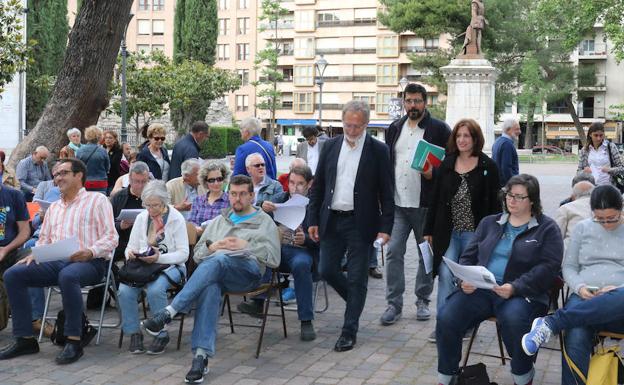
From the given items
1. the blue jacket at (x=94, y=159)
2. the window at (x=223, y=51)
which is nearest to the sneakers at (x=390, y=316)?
the blue jacket at (x=94, y=159)

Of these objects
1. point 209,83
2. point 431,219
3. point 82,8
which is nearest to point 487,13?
point 209,83

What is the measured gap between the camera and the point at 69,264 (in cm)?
674

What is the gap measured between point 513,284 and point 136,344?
3039 mm

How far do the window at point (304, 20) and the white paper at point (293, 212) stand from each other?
252ft

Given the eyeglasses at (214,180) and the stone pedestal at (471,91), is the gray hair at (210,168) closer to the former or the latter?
the eyeglasses at (214,180)

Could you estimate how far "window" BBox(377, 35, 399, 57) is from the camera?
78188 mm

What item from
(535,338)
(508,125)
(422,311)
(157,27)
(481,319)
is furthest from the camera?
(157,27)

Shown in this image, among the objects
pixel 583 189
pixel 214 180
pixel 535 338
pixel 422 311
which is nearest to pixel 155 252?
pixel 214 180

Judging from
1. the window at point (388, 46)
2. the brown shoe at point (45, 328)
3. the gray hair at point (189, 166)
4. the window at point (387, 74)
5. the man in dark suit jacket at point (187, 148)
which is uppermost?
the window at point (388, 46)

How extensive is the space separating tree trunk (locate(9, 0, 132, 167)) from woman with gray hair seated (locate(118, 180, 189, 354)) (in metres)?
6.50

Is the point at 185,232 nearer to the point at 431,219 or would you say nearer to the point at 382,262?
the point at 431,219

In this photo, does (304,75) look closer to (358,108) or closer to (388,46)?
(388,46)

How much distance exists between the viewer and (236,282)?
653cm

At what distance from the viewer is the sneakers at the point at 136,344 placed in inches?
263
